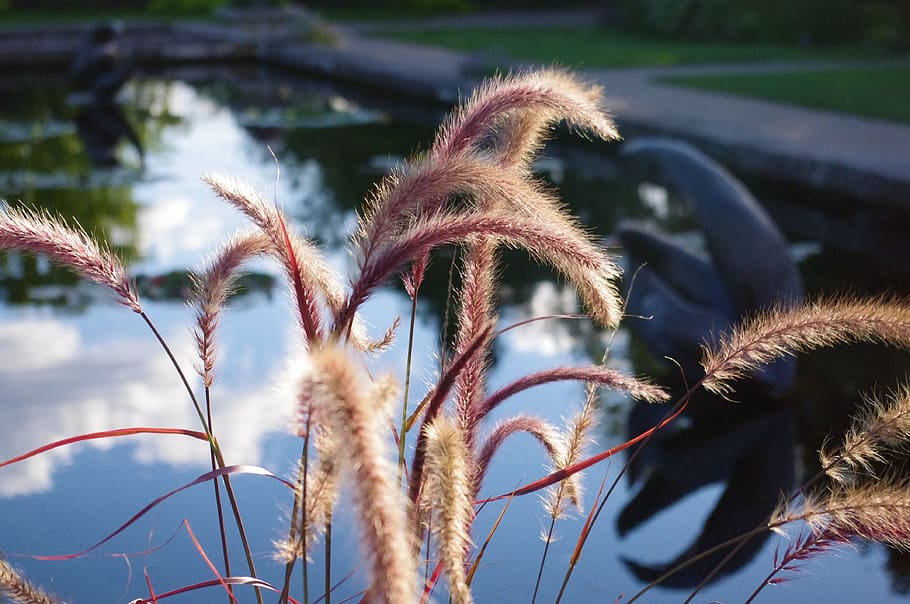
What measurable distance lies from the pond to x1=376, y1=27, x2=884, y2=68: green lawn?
18.6 ft

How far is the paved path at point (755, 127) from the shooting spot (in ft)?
25.6

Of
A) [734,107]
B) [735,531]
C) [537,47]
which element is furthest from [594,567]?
[537,47]

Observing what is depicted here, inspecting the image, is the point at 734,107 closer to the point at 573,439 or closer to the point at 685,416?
the point at 685,416

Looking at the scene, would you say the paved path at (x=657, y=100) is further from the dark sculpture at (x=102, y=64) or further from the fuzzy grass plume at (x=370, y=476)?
the fuzzy grass plume at (x=370, y=476)

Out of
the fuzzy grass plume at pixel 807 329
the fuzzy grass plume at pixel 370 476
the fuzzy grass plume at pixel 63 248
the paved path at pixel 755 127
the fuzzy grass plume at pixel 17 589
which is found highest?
the paved path at pixel 755 127

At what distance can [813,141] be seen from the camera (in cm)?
902

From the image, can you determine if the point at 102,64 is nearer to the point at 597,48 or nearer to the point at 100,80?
the point at 100,80

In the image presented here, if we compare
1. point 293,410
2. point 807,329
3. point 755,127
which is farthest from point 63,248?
point 755,127

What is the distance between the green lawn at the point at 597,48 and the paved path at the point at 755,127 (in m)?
0.84

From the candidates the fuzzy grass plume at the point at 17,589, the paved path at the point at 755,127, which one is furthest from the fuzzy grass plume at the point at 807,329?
the paved path at the point at 755,127

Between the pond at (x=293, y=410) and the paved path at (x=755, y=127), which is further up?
the paved path at (x=755, y=127)

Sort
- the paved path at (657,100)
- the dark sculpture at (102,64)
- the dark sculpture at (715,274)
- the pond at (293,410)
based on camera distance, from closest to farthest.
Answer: the pond at (293,410), the dark sculpture at (715,274), the paved path at (657,100), the dark sculpture at (102,64)

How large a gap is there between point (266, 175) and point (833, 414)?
6.08m

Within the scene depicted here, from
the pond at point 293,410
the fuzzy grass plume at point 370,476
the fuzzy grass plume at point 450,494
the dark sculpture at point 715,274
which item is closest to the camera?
the fuzzy grass plume at point 370,476
